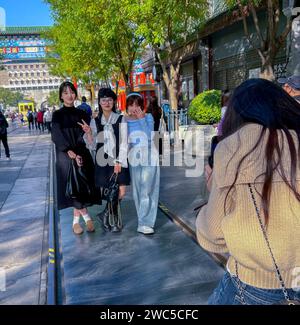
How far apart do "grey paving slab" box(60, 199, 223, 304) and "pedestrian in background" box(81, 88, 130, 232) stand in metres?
0.67

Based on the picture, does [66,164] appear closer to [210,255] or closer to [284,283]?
[210,255]

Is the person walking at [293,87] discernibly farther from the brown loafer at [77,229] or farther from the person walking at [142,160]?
the brown loafer at [77,229]

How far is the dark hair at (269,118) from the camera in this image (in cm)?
137

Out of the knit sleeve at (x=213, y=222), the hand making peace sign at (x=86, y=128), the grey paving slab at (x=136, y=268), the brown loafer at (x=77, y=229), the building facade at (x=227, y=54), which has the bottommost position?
the grey paving slab at (x=136, y=268)

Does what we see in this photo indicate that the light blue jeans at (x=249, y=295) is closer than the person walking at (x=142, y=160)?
Yes

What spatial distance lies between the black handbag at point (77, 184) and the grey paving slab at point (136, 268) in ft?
1.79

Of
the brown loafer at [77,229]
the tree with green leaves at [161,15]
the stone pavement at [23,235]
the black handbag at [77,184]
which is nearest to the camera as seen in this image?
the stone pavement at [23,235]

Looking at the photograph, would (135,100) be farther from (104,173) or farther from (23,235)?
(23,235)

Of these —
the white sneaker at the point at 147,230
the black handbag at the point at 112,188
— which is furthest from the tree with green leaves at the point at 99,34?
the white sneaker at the point at 147,230

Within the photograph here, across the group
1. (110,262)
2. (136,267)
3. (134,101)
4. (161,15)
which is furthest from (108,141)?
(161,15)

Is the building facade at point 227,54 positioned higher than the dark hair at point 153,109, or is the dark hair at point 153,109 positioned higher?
the building facade at point 227,54

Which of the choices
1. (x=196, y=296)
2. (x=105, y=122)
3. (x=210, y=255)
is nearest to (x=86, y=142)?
(x=105, y=122)

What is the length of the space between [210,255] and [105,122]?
2036 mm

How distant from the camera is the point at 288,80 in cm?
329
